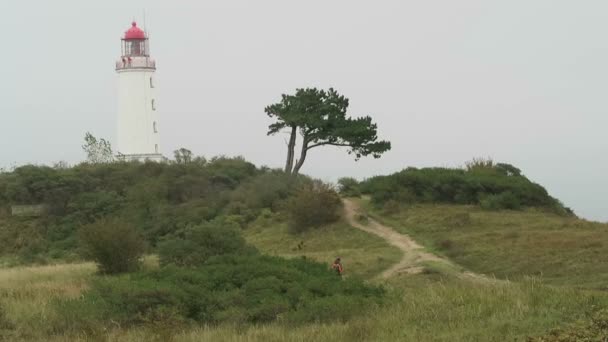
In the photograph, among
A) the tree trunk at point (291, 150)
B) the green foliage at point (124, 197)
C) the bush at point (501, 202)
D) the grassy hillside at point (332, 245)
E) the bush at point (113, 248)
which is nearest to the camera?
the bush at point (113, 248)

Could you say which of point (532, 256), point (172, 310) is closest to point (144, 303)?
point (172, 310)

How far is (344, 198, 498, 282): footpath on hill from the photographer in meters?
27.1

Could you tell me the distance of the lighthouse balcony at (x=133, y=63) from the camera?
2205 inches

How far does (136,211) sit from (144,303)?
31.1 meters

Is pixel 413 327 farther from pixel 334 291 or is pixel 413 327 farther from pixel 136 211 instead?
pixel 136 211

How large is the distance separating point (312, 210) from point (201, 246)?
13.1m

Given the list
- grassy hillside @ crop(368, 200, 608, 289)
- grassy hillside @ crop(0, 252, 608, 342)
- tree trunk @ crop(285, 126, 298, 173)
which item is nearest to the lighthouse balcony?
tree trunk @ crop(285, 126, 298, 173)

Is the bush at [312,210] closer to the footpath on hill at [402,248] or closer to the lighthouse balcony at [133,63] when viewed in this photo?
the footpath on hill at [402,248]

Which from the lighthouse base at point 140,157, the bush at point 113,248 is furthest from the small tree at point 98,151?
the bush at point 113,248

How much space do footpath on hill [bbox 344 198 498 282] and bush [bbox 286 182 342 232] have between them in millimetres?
873

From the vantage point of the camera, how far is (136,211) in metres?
48.8

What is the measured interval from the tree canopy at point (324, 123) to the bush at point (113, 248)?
2239cm

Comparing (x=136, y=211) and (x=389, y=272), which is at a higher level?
(x=136, y=211)

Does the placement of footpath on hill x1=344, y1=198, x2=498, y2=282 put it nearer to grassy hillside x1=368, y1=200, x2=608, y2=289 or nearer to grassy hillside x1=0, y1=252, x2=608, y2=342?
grassy hillside x1=368, y1=200, x2=608, y2=289
